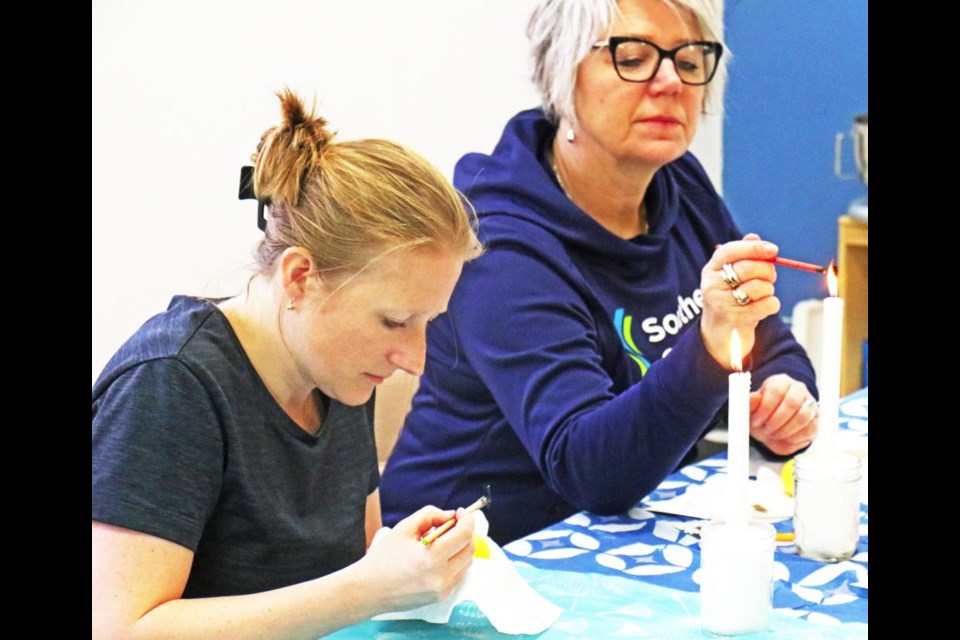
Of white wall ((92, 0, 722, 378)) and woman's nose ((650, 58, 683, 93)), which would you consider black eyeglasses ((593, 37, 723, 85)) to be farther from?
white wall ((92, 0, 722, 378))

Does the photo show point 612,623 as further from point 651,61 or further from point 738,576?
point 651,61

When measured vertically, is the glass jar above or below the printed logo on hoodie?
below

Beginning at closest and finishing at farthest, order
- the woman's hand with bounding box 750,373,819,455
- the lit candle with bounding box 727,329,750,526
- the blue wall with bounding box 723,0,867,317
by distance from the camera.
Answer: the lit candle with bounding box 727,329,750,526 < the woman's hand with bounding box 750,373,819,455 < the blue wall with bounding box 723,0,867,317

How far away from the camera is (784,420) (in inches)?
54.9

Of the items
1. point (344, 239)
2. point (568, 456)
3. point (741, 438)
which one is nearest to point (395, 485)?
point (568, 456)

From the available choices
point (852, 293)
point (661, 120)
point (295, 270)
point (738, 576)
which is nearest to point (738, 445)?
point (738, 576)

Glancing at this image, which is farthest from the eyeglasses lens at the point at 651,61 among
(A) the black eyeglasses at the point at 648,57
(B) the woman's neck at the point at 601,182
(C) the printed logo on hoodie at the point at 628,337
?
(C) the printed logo on hoodie at the point at 628,337

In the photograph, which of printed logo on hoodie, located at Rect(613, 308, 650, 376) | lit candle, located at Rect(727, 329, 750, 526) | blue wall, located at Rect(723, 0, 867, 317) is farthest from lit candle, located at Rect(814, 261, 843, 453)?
blue wall, located at Rect(723, 0, 867, 317)

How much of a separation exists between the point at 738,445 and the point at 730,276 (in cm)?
23

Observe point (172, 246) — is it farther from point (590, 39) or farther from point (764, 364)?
point (764, 364)

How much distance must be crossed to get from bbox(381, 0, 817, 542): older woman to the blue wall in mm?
502

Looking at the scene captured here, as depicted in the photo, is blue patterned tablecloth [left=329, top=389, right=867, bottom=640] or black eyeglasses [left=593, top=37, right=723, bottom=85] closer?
blue patterned tablecloth [left=329, top=389, right=867, bottom=640]

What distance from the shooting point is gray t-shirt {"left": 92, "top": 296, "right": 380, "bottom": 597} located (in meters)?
0.91
